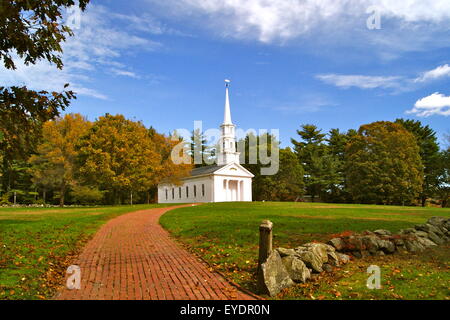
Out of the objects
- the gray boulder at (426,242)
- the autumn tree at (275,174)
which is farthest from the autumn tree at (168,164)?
the gray boulder at (426,242)

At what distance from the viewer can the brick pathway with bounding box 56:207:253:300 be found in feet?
19.9

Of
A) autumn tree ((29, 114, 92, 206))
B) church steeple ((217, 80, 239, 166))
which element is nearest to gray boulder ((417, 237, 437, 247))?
autumn tree ((29, 114, 92, 206))

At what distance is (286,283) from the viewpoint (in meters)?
6.41

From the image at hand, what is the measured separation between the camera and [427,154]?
181 ft

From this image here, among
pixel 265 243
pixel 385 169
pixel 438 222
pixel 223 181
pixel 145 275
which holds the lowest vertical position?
pixel 145 275

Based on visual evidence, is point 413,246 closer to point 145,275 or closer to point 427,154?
point 145,275

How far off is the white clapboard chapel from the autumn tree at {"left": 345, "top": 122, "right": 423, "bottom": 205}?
15875 millimetres

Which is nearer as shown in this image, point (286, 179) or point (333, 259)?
point (333, 259)

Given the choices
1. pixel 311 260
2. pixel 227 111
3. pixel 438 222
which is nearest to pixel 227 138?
pixel 227 111

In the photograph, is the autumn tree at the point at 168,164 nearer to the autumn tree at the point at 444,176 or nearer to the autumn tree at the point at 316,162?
the autumn tree at the point at 316,162

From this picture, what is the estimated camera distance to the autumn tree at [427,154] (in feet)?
170

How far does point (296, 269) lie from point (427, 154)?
58.0 m

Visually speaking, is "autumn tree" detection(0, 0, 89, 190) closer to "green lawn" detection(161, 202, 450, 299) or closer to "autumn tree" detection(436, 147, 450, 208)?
"green lawn" detection(161, 202, 450, 299)
